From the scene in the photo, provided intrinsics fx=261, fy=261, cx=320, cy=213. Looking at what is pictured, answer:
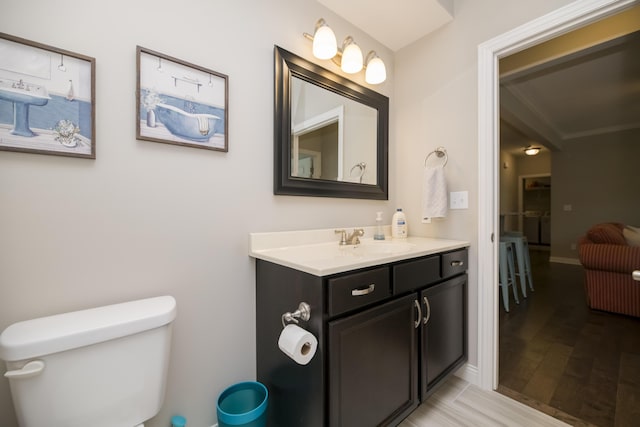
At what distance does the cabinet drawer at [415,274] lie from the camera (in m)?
1.18

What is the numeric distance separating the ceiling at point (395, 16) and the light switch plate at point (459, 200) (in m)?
1.14

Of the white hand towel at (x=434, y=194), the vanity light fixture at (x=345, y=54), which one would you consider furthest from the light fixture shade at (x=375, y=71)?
the white hand towel at (x=434, y=194)

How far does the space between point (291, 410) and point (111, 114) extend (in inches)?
53.5

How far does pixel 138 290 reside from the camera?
102 cm

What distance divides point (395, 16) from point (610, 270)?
10.3 feet

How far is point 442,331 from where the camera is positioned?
1.44 metres

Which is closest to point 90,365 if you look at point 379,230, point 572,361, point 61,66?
point 61,66

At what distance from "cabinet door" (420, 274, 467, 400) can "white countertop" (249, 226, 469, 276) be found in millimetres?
238

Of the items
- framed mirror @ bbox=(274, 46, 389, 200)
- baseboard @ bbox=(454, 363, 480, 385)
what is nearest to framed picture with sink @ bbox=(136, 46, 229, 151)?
framed mirror @ bbox=(274, 46, 389, 200)

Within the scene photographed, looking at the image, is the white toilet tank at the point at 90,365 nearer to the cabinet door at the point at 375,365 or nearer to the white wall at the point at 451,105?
the cabinet door at the point at 375,365

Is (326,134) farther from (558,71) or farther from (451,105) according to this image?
(558,71)

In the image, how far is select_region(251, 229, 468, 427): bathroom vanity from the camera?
37.4 inches

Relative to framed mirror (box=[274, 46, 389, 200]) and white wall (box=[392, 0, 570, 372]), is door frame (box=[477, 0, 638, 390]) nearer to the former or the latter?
white wall (box=[392, 0, 570, 372])

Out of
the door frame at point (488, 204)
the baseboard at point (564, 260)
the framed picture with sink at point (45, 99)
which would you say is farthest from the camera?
the baseboard at point (564, 260)
